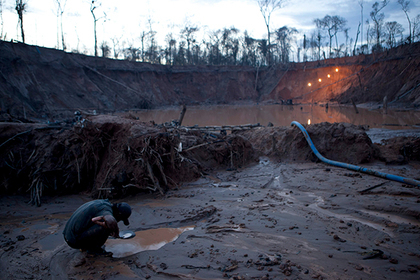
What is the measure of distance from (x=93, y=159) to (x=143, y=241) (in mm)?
3614

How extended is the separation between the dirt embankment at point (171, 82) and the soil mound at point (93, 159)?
335cm

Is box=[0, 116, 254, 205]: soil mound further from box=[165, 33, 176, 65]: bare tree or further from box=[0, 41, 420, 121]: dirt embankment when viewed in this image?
box=[165, 33, 176, 65]: bare tree

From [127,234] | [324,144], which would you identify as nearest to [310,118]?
[324,144]

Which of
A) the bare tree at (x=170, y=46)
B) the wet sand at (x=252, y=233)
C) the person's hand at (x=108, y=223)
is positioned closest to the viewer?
the wet sand at (x=252, y=233)

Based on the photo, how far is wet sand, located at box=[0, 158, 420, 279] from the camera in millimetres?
2807

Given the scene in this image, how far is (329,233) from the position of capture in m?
3.55

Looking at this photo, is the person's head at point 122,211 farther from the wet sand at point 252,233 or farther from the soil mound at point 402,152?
the soil mound at point 402,152

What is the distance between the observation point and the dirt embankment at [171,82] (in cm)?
2258

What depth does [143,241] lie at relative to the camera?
3887mm

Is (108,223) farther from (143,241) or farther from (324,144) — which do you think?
(324,144)

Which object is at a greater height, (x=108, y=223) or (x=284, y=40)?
(x=284, y=40)

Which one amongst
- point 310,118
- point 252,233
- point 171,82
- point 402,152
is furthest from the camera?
point 171,82

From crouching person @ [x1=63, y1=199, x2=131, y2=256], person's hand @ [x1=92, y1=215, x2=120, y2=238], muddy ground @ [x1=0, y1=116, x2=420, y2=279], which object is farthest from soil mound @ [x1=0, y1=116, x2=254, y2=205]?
person's hand @ [x1=92, y1=215, x2=120, y2=238]

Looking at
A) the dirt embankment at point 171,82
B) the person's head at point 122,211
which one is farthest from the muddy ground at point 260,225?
the dirt embankment at point 171,82
